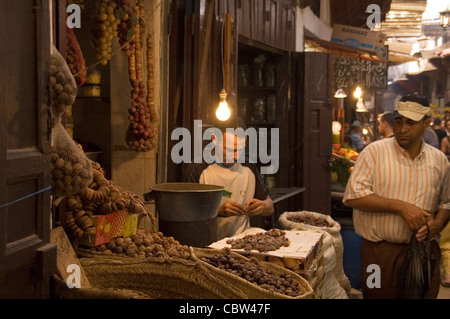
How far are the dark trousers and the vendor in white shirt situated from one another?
3.14 feet

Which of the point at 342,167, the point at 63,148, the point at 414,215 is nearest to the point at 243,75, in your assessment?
the point at 342,167

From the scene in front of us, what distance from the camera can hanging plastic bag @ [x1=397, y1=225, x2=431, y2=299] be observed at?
370 cm

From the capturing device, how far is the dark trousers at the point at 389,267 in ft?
12.7

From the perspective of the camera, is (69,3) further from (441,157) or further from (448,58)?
(448,58)

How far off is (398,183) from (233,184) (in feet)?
4.30

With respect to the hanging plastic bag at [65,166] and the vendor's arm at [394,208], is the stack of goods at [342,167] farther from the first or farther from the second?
the hanging plastic bag at [65,166]

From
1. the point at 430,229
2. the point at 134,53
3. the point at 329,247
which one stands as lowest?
the point at 329,247

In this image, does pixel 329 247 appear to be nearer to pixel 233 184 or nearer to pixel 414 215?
pixel 233 184

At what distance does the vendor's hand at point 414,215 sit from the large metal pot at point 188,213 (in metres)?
1.30

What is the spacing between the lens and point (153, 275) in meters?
2.89

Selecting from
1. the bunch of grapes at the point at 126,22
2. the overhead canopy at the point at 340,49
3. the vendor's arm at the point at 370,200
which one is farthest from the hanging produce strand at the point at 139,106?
the overhead canopy at the point at 340,49

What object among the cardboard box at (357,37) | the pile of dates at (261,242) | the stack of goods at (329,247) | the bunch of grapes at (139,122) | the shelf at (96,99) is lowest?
the stack of goods at (329,247)

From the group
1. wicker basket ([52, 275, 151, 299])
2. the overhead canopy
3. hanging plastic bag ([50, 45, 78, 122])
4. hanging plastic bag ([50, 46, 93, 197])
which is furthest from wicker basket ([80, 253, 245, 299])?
the overhead canopy
